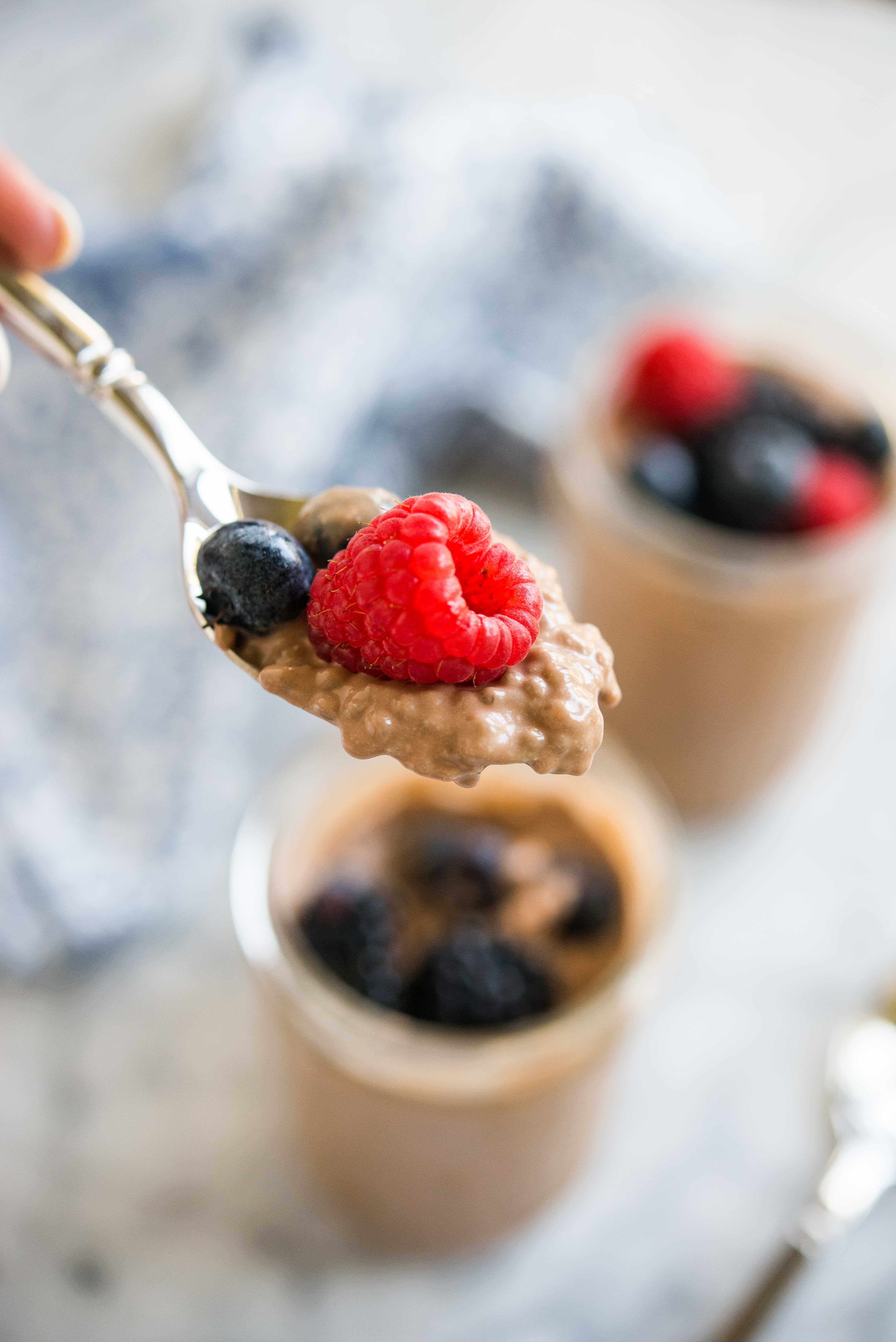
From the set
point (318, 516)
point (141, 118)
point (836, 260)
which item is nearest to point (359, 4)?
point (141, 118)

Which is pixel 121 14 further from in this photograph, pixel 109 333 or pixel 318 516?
pixel 318 516

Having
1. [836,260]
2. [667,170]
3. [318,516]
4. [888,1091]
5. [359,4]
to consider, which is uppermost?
[318,516]

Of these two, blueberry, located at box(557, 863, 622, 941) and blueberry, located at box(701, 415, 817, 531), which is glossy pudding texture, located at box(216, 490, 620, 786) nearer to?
blueberry, located at box(557, 863, 622, 941)

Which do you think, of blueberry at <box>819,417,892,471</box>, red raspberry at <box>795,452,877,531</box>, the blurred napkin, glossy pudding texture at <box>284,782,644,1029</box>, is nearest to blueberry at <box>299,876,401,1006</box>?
glossy pudding texture at <box>284,782,644,1029</box>

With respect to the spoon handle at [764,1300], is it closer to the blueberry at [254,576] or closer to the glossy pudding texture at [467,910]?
the glossy pudding texture at [467,910]

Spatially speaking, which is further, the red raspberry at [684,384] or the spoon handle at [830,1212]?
the red raspberry at [684,384]

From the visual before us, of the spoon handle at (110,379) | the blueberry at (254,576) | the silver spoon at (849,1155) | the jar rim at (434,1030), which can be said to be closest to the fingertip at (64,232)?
the spoon handle at (110,379)

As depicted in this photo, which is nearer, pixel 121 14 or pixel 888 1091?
pixel 888 1091
